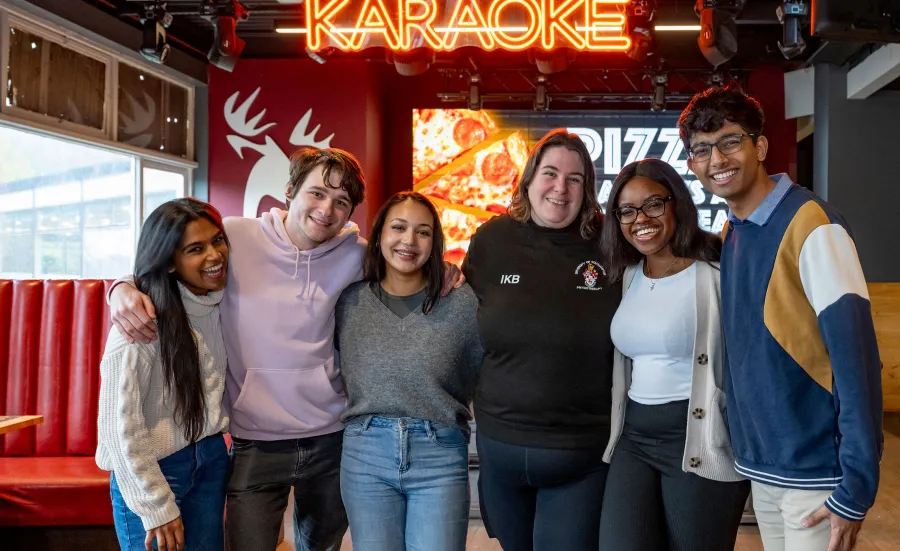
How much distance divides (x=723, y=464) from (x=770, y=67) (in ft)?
25.7

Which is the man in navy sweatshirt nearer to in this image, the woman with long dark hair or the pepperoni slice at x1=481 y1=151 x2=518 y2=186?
the woman with long dark hair

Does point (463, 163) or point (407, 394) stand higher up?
point (463, 163)

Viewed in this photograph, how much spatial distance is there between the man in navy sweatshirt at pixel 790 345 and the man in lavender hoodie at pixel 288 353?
87cm

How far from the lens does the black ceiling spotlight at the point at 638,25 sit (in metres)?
6.25

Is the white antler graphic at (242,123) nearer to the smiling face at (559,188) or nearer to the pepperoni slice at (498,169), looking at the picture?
the pepperoni slice at (498,169)

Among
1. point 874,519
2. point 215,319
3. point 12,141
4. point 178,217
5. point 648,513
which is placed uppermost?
point 12,141

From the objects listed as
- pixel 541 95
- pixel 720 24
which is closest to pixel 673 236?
pixel 720 24

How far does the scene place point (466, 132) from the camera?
28.5ft

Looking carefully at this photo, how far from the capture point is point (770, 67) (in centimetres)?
855

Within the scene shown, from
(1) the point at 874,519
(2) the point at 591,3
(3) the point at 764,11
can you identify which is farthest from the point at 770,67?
(1) the point at 874,519

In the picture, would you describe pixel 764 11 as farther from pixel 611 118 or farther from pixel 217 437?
pixel 217 437

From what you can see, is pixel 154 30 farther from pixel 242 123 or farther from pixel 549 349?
pixel 549 349

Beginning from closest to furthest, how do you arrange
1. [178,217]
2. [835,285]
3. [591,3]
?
[835,285]
[178,217]
[591,3]

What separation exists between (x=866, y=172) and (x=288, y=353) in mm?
→ 7533
